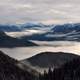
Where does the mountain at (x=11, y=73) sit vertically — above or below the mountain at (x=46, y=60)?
above

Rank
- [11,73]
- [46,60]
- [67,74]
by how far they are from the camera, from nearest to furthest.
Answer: [67,74] < [11,73] < [46,60]

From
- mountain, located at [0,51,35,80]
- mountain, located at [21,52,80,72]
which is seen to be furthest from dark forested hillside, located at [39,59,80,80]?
mountain, located at [21,52,80,72]

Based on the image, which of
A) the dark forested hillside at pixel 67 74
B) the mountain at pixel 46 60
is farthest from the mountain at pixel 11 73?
the mountain at pixel 46 60

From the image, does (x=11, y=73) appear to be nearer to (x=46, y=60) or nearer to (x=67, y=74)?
(x=67, y=74)

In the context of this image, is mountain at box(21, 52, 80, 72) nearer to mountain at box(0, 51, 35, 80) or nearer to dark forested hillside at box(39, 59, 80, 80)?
mountain at box(0, 51, 35, 80)

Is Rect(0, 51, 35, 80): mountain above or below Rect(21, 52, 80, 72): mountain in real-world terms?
above

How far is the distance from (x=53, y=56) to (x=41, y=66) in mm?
30611

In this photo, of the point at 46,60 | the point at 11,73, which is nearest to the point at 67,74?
the point at 11,73

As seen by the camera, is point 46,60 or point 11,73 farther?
point 46,60

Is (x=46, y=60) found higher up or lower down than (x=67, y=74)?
lower down

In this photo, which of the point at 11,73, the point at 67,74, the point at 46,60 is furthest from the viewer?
the point at 46,60

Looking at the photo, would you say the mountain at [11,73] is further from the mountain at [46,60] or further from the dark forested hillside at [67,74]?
the mountain at [46,60]

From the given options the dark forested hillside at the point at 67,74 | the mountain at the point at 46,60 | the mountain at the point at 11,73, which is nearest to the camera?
the dark forested hillside at the point at 67,74

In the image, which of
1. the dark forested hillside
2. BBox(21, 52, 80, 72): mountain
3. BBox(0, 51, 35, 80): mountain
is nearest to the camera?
the dark forested hillside
